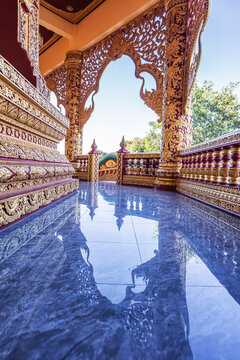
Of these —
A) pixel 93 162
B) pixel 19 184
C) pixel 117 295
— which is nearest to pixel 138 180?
pixel 93 162

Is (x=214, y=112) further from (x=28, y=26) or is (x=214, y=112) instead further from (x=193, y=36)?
(x=28, y=26)

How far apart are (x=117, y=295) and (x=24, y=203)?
0.94m

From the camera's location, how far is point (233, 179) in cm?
182

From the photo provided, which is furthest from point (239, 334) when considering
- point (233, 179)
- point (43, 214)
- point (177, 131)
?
point (177, 131)

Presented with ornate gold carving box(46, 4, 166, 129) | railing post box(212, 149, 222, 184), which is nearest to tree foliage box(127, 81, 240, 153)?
ornate gold carving box(46, 4, 166, 129)

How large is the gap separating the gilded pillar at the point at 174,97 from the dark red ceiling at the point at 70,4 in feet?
10.3

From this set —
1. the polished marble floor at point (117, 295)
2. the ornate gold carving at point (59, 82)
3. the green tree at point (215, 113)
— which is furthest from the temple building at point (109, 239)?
the green tree at point (215, 113)

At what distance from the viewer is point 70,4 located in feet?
18.4

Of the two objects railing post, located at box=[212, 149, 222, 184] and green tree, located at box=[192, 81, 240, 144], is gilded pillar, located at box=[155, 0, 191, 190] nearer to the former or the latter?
railing post, located at box=[212, 149, 222, 184]

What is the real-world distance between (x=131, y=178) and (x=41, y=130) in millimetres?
3147

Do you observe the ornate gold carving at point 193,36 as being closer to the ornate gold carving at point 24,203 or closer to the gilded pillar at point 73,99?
the ornate gold carving at point 24,203

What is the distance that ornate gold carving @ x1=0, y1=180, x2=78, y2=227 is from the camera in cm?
105

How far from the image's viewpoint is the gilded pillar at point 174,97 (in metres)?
3.48

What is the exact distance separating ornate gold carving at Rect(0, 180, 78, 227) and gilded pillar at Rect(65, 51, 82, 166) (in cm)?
472
